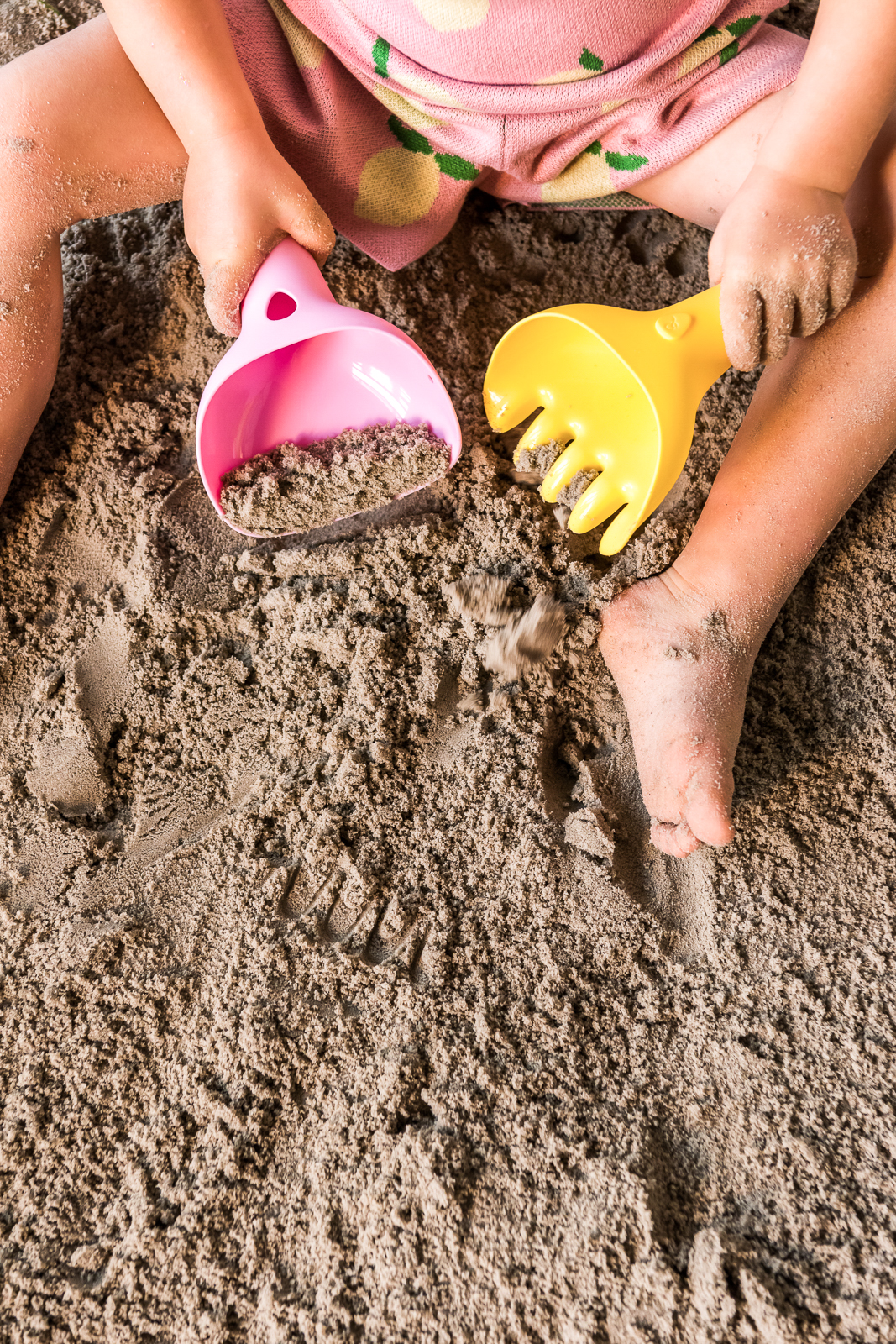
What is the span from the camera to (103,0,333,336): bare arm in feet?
2.15

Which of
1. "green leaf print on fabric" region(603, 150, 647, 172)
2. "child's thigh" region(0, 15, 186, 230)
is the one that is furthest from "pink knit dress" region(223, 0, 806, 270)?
"child's thigh" region(0, 15, 186, 230)

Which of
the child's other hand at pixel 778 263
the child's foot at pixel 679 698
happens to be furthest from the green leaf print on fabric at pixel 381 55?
the child's foot at pixel 679 698

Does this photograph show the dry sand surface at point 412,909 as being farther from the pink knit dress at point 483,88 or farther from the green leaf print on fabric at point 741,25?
the green leaf print on fabric at point 741,25

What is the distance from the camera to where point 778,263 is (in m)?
0.63

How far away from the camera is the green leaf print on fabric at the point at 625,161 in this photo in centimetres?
77

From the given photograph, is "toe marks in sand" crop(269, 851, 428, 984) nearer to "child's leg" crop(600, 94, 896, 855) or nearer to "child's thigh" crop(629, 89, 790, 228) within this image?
"child's leg" crop(600, 94, 896, 855)

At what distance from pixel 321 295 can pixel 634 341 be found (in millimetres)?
260

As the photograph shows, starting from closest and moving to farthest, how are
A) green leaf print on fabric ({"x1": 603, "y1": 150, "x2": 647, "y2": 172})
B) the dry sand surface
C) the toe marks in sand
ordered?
the dry sand surface
the toe marks in sand
green leaf print on fabric ({"x1": 603, "y1": 150, "x2": 647, "y2": 172})

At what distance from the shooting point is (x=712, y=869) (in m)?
0.70

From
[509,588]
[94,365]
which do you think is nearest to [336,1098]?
[509,588]

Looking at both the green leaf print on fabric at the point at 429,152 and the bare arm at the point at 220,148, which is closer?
the bare arm at the point at 220,148

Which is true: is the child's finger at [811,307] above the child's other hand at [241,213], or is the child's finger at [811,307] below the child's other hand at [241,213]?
below

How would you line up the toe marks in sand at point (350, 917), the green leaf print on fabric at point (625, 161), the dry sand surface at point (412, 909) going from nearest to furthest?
1. the dry sand surface at point (412, 909)
2. the toe marks in sand at point (350, 917)
3. the green leaf print on fabric at point (625, 161)

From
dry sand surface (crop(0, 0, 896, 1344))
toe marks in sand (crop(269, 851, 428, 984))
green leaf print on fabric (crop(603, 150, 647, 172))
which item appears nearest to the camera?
dry sand surface (crop(0, 0, 896, 1344))
